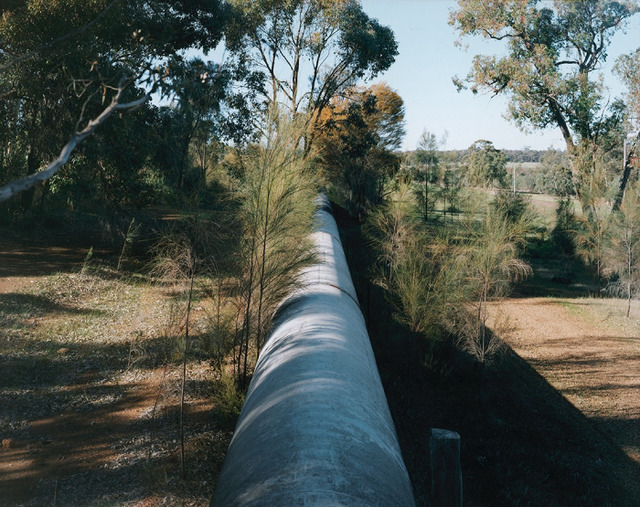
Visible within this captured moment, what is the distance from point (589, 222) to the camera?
1725 cm

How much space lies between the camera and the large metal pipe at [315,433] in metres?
2.21

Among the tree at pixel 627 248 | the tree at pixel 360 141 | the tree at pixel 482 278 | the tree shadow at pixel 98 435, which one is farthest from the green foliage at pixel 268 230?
the tree at pixel 627 248

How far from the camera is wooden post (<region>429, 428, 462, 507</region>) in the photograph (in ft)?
7.83

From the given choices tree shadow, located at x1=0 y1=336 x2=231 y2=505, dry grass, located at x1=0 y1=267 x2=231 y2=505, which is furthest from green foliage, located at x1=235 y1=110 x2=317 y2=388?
dry grass, located at x1=0 y1=267 x2=231 y2=505

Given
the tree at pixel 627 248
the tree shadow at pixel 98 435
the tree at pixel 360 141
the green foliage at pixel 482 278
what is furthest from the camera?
the tree at pixel 360 141

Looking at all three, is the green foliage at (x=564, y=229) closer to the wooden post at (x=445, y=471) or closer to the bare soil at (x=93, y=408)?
the bare soil at (x=93, y=408)

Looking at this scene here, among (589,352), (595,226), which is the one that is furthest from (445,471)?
(595,226)

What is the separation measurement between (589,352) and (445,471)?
10021 millimetres

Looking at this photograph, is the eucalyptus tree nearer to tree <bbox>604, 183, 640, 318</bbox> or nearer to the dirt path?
the dirt path

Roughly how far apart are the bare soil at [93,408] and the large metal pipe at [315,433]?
5.15ft

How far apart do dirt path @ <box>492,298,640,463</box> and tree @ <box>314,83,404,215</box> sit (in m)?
7.47

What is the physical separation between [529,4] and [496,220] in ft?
48.5

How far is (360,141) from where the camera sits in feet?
65.2

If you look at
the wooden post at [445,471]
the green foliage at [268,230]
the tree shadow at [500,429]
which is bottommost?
the tree shadow at [500,429]
